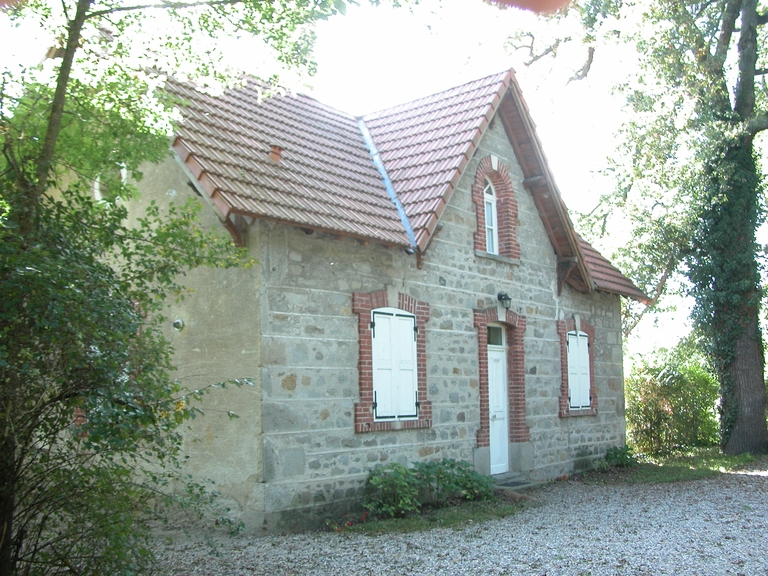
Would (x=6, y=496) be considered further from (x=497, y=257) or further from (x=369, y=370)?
(x=497, y=257)

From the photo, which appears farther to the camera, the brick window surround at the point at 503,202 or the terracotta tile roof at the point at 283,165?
the brick window surround at the point at 503,202

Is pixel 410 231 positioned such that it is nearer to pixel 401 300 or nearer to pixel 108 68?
pixel 401 300

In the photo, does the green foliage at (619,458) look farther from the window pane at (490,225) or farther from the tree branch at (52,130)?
the tree branch at (52,130)

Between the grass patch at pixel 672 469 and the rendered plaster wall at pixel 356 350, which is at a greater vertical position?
the rendered plaster wall at pixel 356 350

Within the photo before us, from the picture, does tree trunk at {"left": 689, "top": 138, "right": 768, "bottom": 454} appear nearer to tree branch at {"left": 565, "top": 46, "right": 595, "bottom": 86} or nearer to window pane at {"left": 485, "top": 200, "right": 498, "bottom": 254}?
tree branch at {"left": 565, "top": 46, "right": 595, "bottom": 86}

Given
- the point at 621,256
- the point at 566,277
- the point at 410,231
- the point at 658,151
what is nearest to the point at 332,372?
the point at 410,231

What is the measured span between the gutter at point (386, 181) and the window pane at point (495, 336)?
9.16 feet

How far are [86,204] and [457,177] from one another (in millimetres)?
7008

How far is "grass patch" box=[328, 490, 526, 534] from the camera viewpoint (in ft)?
30.3

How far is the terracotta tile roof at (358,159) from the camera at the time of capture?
9.45m

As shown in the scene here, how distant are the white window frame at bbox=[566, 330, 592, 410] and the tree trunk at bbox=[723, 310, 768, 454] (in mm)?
4227

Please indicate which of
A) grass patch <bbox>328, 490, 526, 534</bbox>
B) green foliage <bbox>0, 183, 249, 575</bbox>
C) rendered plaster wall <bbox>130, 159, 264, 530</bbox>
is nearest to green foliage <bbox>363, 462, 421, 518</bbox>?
grass patch <bbox>328, 490, 526, 534</bbox>

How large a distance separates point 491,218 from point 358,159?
253 cm

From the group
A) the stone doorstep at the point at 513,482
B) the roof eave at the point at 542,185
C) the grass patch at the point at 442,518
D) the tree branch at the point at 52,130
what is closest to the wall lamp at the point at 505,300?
the roof eave at the point at 542,185
